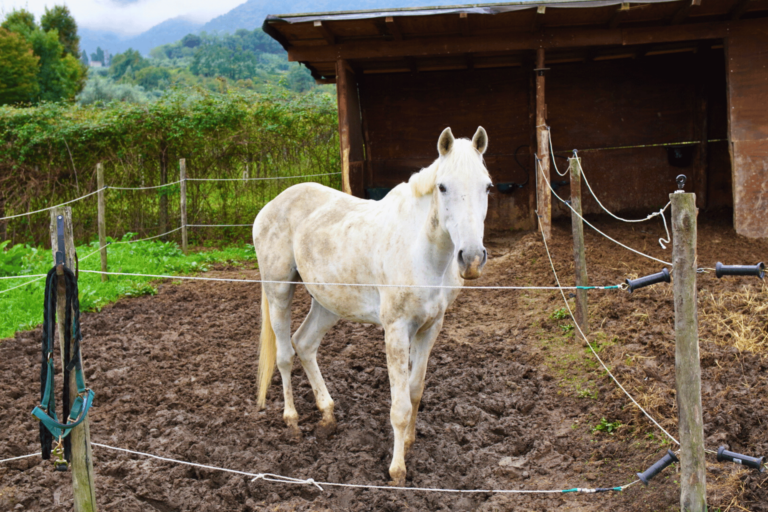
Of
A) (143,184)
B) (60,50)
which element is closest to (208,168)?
(143,184)

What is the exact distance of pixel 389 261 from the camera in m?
3.23

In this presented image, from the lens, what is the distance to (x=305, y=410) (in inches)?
163

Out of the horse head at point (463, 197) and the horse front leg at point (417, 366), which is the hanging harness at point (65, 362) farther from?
the horse front leg at point (417, 366)

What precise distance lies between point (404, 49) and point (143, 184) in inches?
224

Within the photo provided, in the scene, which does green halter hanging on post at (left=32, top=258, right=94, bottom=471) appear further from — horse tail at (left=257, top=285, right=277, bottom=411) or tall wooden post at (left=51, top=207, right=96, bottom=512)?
horse tail at (left=257, top=285, right=277, bottom=411)

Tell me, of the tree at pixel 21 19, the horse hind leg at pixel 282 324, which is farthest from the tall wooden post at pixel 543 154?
the tree at pixel 21 19

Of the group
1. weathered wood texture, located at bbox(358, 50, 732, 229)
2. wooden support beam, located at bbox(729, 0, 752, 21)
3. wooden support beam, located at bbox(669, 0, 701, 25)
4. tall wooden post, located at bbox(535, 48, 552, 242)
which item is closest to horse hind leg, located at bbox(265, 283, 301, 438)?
tall wooden post, located at bbox(535, 48, 552, 242)

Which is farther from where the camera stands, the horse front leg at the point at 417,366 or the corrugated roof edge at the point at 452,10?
the corrugated roof edge at the point at 452,10

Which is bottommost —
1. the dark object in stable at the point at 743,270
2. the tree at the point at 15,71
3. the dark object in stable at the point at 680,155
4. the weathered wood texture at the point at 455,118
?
the dark object in stable at the point at 743,270

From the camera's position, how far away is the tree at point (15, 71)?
32375 millimetres

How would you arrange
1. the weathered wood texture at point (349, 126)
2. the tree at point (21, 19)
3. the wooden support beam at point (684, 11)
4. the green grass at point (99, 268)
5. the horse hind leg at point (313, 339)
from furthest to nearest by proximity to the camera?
1. the tree at point (21, 19)
2. the weathered wood texture at point (349, 126)
3. the wooden support beam at point (684, 11)
4. the green grass at point (99, 268)
5. the horse hind leg at point (313, 339)

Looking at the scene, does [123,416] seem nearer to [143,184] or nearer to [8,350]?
[8,350]

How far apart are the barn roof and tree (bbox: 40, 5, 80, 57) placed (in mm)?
52596

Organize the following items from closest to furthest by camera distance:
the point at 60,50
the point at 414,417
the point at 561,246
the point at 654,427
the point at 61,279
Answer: the point at 61,279 → the point at 654,427 → the point at 414,417 → the point at 561,246 → the point at 60,50
